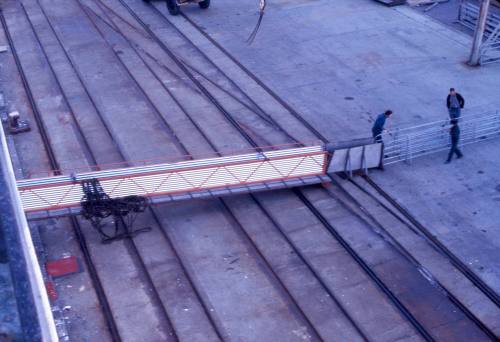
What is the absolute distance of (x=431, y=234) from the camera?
15023 mm

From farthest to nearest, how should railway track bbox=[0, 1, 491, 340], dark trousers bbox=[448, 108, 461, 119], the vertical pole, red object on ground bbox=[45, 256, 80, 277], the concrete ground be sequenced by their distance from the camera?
1. the vertical pole
2. dark trousers bbox=[448, 108, 461, 119]
3. the concrete ground
4. red object on ground bbox=[45, 256, 80, 277]
5. railway track bbox=[0, 1, 491, 340]

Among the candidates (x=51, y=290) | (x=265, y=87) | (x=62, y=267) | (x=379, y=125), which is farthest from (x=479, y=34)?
(x=51, y=290)

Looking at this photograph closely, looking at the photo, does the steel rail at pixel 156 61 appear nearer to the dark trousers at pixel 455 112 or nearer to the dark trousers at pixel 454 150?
the dark trousers at pixel 455 112

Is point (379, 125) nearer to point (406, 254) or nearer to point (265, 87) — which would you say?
point (406, 254)

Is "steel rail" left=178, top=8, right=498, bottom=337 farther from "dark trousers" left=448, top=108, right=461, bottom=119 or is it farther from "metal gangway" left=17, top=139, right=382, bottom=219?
"dark trousers" left=448, top=108, right=461, bottom=119

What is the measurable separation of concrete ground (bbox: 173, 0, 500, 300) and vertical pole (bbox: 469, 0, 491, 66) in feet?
1.35

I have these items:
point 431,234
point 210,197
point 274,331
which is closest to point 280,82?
point 210,197

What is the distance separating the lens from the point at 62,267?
1421cm

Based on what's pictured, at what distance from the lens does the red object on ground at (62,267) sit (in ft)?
46.0

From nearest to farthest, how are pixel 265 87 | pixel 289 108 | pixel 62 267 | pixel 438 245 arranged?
pixel 62 267, pixel 438 245, pixel 289 108, pixel 265 87

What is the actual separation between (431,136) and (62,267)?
10459 mm

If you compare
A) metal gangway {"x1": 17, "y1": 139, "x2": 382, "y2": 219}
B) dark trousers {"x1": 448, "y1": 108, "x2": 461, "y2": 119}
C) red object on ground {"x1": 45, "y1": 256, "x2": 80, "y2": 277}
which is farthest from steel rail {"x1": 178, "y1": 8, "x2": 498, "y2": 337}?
red object on ground {"x1": 45, "y1": 256, "x2": 80, "y2": 277}

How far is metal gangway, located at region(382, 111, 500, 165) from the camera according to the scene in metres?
17.9

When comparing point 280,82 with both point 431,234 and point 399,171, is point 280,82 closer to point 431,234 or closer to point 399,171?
point 399,171
